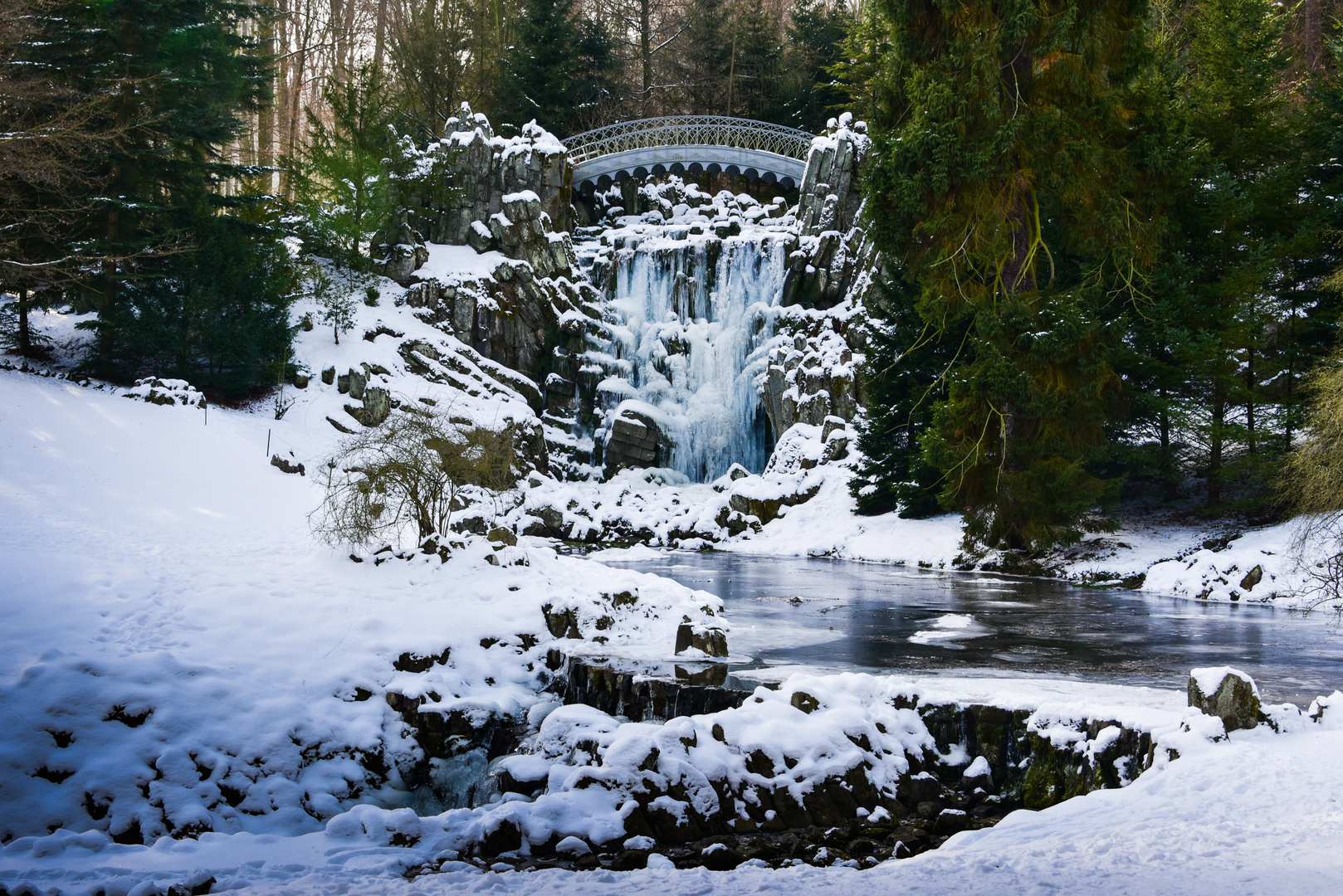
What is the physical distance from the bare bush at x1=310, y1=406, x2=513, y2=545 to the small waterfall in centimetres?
1849

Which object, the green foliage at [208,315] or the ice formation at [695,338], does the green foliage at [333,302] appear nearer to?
the green foliage at [208,315]

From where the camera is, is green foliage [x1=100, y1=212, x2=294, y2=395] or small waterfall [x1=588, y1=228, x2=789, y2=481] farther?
small waterfall [x1=588, y1=228, x2=789, y2=481]

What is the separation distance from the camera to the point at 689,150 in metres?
38.1

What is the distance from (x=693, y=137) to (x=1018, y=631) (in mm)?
34614

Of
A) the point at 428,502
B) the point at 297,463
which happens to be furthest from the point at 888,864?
the point at 297,463

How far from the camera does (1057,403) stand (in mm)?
16266

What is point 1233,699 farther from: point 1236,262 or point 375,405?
point 375,405

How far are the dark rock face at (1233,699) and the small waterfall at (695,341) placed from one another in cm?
2541

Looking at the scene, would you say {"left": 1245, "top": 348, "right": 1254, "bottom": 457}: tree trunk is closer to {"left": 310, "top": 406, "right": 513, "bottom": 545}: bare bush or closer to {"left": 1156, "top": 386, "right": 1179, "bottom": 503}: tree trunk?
{"left": 1156, "top": 386, "right": 1179, "bottom": 503}: tree trunk

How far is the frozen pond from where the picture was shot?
8.41m

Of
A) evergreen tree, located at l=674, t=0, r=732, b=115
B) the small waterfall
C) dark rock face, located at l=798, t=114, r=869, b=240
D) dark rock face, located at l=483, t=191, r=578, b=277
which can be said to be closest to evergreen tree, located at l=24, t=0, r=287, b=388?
dark rock face, located at l=483, t=191, r=578, b=277

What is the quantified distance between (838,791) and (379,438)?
28.7 feet

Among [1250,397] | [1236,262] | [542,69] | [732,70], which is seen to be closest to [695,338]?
[542,69]

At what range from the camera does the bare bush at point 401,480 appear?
1170cm
